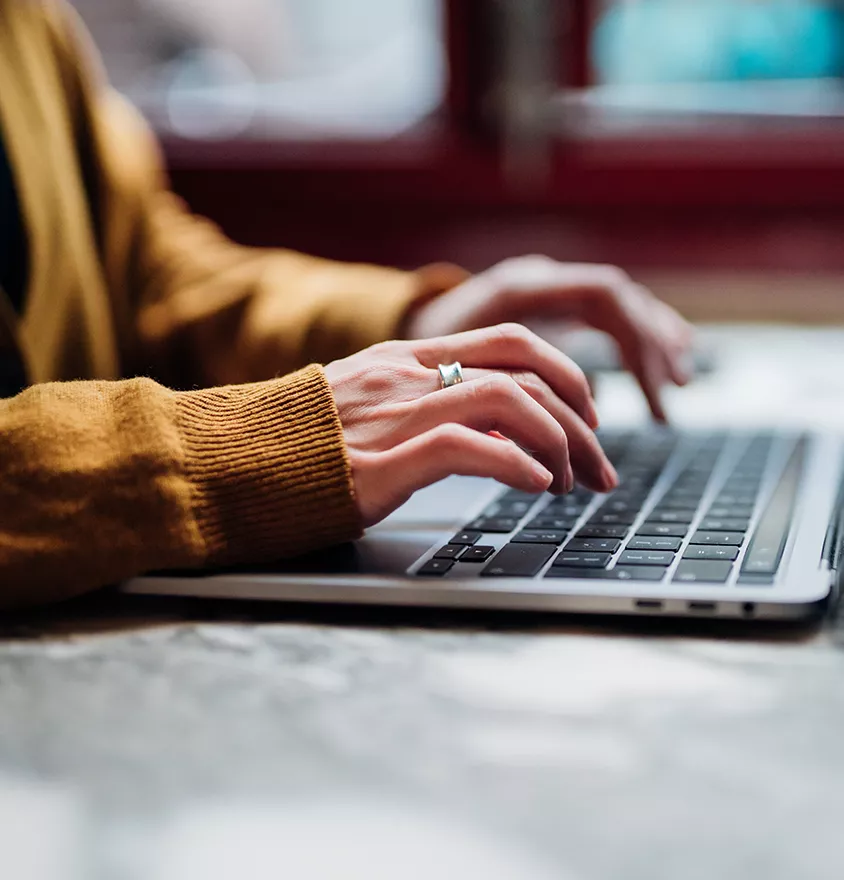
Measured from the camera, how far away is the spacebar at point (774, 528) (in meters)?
0.45

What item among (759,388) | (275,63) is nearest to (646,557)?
(759,388)

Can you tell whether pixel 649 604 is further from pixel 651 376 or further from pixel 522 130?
pixel 522 130

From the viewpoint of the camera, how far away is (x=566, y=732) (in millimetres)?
356

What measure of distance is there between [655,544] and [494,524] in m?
0.07

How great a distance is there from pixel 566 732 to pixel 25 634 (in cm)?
22

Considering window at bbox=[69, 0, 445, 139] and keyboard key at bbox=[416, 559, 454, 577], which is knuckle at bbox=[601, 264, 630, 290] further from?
window at bbox=[69, 0, 445, 139]

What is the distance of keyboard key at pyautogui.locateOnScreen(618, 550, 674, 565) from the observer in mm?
454

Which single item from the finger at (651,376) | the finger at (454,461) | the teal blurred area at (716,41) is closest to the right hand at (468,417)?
the finger at (454,461)

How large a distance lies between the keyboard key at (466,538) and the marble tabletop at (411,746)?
2.0 inches

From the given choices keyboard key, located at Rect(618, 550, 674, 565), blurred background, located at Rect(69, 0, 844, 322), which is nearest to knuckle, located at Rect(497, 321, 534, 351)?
keyboard key, located at Rect(618, 550, 674, 565)

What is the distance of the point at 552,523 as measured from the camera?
51 cm

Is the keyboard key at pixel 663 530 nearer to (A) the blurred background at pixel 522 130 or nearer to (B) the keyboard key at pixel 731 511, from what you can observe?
(B) the keyboard key at pixel 731 511

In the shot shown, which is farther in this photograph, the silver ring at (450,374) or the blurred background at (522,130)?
the blurred background at (522,130)

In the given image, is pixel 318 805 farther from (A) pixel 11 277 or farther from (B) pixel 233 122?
(B) pixel 233 122
